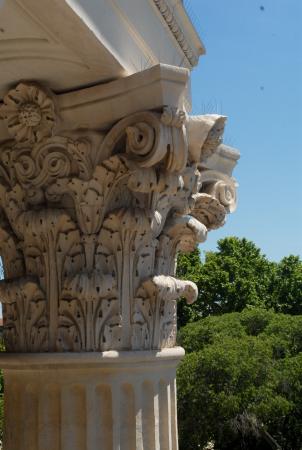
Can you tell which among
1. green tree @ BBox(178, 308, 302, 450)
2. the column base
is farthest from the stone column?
green tree @ BBox(178, 308, 302, 450)

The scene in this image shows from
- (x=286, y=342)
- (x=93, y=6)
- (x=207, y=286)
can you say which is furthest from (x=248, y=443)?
(x=93, y=6)

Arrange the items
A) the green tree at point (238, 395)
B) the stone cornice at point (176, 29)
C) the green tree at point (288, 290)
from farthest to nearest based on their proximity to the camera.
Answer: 1. the green tree at point (288, 290)
2. the green tree at point (238, 395)
3. the stone cornice at point (176, 29)

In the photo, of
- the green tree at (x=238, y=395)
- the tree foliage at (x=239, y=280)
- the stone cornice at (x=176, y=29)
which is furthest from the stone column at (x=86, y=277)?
the tree foliage at (x=239, y=280)

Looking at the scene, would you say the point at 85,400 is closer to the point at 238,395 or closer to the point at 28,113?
the point at 28,113

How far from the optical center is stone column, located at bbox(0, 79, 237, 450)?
4.92m

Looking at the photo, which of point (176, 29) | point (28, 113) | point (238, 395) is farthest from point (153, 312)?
point (238, 395)

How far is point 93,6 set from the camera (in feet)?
14.4

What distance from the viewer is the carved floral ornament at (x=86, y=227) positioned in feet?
16.1

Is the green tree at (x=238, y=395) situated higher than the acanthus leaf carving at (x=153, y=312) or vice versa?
the acanthus leaf carving at (x=153, y=312)

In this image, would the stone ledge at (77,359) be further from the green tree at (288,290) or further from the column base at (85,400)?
the green tree at (288,290)

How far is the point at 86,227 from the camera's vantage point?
16.6 ft

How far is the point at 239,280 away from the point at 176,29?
3406cm

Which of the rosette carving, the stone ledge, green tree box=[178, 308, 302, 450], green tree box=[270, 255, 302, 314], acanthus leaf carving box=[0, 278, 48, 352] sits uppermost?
the rosette carving

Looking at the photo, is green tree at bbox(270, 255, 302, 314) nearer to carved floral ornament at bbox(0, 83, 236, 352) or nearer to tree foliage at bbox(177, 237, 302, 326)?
tree foliage at bbox(177, 237, 302, 326)
